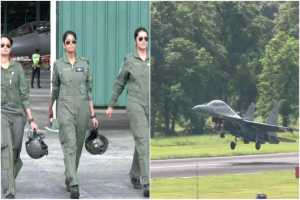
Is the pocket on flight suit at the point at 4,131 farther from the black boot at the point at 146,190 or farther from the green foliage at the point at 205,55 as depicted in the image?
the green foliage at the point at 205,55

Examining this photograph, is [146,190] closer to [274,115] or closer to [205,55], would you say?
[274,115]

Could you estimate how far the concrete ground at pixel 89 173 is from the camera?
39.3ft

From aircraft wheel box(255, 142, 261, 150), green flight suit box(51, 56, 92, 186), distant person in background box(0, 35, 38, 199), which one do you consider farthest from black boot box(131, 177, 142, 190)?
aircraft wheel box(255, 142, 261, 150)

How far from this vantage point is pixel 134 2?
16609 millimetres

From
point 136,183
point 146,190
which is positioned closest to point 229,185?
point 136,183

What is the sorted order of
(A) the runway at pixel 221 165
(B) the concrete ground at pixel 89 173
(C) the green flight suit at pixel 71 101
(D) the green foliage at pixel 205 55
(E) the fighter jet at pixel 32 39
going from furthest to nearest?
1. (E) the fighter jet at pixel 32 39
2. (D) the green foliage at pixel 205 55
3. (A) the runway at pixel 221 165
4. (B) the concrete ground at pixel 89 173
5. (C) the green flight suit at pixel 71 101

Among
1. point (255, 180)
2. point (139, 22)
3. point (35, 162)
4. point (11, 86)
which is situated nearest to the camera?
point (11, 86)

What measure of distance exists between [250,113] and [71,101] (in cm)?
242

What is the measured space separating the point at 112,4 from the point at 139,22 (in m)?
0.50

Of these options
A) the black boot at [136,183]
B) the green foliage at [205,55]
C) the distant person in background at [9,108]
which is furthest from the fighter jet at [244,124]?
the distant person in background at [9,108]

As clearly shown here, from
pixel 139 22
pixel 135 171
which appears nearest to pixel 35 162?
pixel 135 171

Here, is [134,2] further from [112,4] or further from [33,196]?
[33,196]

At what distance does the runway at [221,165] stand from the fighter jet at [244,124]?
194 millimetres

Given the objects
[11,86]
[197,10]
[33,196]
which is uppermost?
[197,10]
